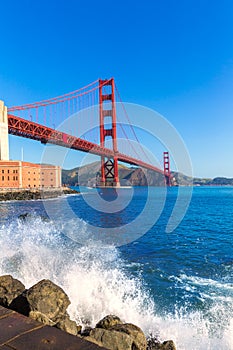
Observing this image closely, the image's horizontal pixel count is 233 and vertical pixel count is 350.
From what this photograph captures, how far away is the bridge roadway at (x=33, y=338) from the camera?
175cm

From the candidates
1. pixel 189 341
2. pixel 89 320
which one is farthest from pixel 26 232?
pixel 189 341

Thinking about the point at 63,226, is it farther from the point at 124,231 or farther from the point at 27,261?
the point at 27,261

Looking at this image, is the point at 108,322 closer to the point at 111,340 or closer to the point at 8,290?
the point at 111,340

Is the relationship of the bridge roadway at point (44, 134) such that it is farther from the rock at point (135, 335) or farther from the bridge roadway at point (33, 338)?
the bridge roadway at point (33, 338)

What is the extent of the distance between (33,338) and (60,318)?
1.60 m

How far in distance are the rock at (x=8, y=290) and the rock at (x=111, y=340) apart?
54.6 inches

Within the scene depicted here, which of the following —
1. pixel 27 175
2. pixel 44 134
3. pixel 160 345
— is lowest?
pixel 160 345

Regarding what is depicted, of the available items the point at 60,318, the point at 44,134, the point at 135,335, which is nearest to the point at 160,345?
the point at 135,335

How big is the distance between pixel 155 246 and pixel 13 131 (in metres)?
28.7

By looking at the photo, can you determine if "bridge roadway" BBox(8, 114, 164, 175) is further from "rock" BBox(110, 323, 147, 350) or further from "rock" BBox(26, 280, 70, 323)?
"rock" BBox(110, 323, 147, 350)

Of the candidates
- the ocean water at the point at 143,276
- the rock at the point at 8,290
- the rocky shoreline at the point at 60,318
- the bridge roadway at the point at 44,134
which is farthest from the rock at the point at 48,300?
the bridge roadway at the point at 44,134

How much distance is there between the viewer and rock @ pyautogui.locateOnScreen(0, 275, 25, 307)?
11.5 ft

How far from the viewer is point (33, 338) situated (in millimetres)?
1850

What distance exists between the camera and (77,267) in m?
5.72
